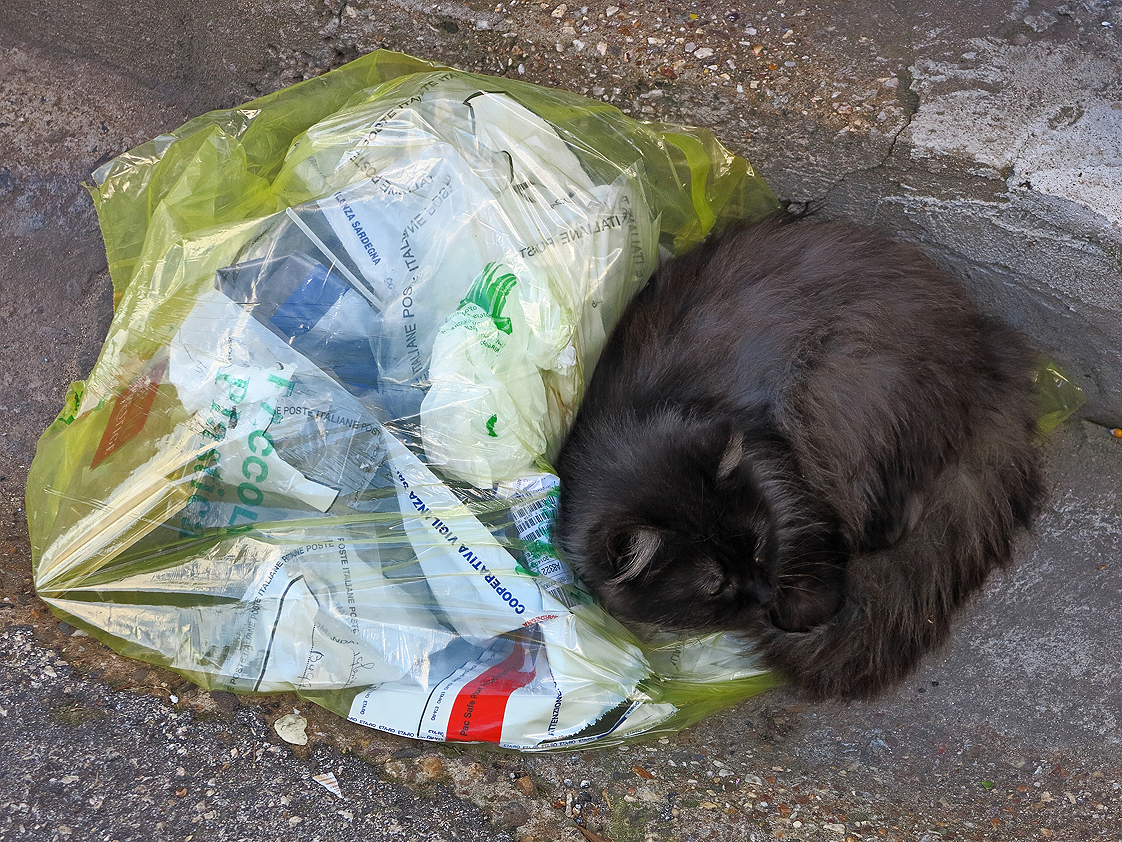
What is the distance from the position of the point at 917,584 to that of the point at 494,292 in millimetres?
1111

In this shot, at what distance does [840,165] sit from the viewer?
6.72ft

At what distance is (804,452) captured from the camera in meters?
1.60

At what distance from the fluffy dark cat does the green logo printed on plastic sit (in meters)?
0.30

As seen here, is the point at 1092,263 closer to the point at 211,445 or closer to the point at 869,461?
the point at 869,461

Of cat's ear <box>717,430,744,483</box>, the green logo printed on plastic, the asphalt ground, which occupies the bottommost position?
the asphalt ground

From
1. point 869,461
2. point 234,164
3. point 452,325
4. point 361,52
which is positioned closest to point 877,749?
point 869,461

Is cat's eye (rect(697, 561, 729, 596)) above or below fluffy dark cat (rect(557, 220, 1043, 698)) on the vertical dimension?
below

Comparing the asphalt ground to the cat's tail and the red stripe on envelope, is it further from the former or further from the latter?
the cat's tail

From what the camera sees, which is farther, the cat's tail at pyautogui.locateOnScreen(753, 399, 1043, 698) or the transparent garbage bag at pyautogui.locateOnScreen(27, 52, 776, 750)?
the cat's tail at pyautogui.locateOnScreen(753, 399, 1043, 698)

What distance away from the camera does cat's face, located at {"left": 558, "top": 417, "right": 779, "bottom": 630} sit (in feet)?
5.26

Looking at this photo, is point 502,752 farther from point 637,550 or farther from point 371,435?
point 371,435

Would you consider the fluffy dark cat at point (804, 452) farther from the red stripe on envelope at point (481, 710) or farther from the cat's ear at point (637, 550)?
the red stripe on envelope at point (481, 710)

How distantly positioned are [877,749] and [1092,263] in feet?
4.22

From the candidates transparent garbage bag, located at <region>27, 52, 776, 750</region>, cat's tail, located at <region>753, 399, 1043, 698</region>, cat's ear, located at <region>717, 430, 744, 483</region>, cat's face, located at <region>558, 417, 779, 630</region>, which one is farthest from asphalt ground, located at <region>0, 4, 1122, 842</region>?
cat's ear, located at <region>717, 430, 744, 483</region>
